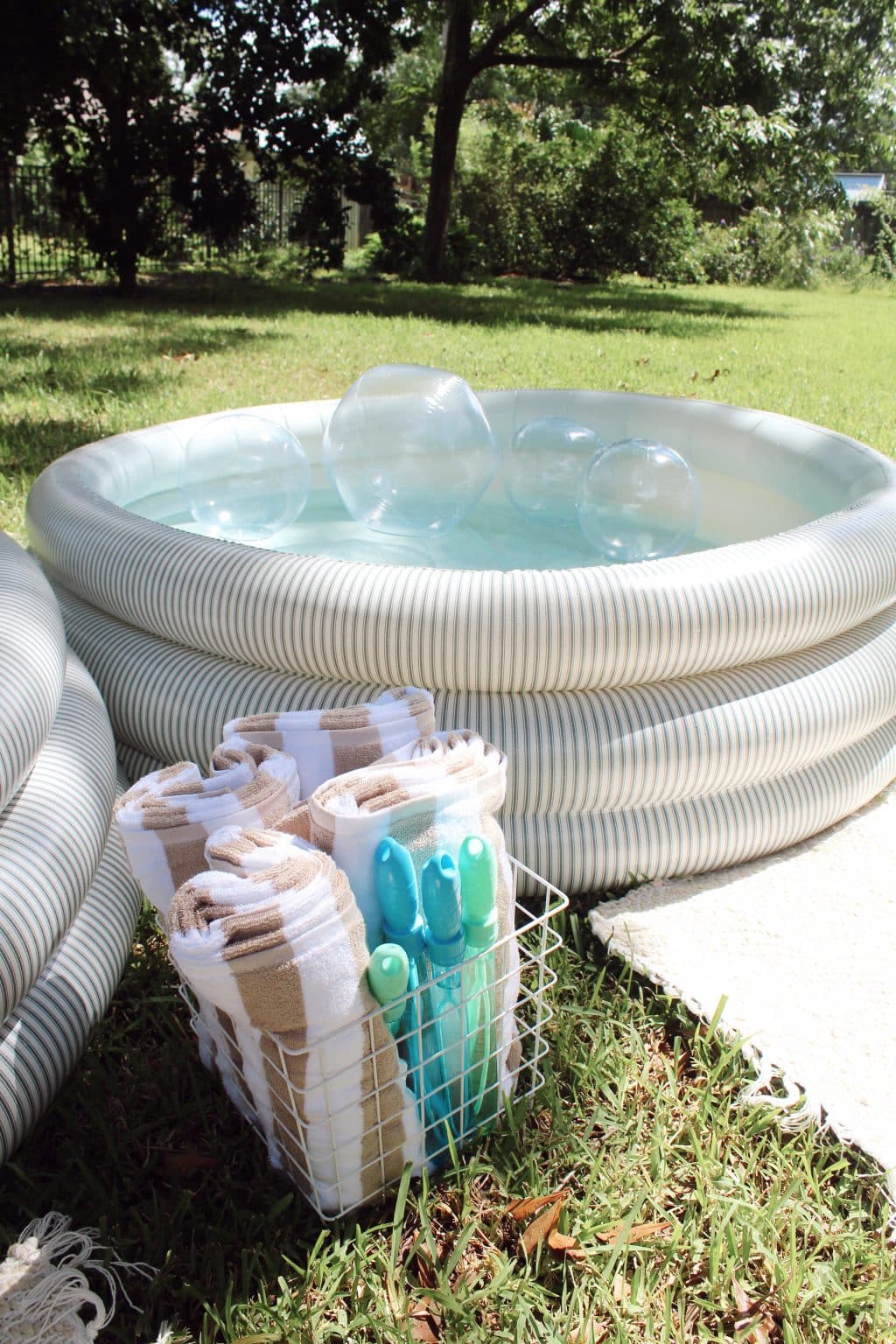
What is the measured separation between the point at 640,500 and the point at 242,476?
1357 millimetres

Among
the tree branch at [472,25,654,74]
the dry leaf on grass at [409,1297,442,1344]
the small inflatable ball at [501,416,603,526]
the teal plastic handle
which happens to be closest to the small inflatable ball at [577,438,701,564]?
the small inflatable ball at [501,416,603,526]

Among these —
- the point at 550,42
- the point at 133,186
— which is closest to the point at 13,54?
the point at 133,186

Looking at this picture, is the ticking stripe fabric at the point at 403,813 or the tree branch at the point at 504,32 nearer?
the ticking stripe fabric at the point at 403,813

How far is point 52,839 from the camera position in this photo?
1.97 meters

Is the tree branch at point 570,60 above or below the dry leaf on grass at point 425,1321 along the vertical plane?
above

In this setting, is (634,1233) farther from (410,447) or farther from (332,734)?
(410,447)

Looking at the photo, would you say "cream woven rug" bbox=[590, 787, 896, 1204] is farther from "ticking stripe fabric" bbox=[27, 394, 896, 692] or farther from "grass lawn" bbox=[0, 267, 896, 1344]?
"ticking stripe fabric" bbox=[27, 394, 896, 692]

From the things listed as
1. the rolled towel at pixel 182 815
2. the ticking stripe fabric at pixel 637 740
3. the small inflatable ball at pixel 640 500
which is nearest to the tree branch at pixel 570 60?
the small inflatable ball at pixel 640 500

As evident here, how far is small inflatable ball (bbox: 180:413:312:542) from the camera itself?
3.63 meters

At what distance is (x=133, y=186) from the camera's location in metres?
11.7

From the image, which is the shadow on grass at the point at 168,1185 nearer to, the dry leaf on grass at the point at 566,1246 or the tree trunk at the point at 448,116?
the dry leaf on grass at the point at 566,1246

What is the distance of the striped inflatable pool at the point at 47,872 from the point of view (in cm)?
179

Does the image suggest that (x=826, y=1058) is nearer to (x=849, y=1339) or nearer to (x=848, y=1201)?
(x=848, y=1201)

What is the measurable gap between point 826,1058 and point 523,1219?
2.33 feet
